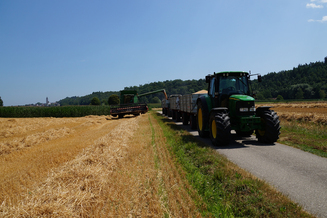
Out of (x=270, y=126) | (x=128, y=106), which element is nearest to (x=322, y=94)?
(x=128, y=106)

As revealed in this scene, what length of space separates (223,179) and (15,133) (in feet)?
52.6

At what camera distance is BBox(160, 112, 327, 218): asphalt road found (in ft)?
11.8

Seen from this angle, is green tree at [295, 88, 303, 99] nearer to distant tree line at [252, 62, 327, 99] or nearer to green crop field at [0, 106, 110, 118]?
distant tree line at [252, 62, 327, 99]

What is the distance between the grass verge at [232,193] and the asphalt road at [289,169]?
1.19ft

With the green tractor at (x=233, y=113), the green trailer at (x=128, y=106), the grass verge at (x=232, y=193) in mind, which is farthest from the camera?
the green trailer at (x=128, y=106)

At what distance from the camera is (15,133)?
49.3 ft

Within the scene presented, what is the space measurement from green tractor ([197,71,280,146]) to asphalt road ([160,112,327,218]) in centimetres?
57

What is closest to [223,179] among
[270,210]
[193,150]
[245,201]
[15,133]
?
[245,201]

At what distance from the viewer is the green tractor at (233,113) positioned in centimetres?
765

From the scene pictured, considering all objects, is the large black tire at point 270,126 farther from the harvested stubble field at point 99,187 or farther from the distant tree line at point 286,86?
the distant tree line at point 286,86

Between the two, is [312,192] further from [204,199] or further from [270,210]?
[204,199]

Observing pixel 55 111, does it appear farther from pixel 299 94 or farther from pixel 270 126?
pixel 299 94

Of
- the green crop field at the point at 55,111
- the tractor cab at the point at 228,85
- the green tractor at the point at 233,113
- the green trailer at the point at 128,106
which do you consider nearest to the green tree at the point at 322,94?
the green trailer at the point at 128,106

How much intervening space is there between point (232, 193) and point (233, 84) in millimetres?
6065
